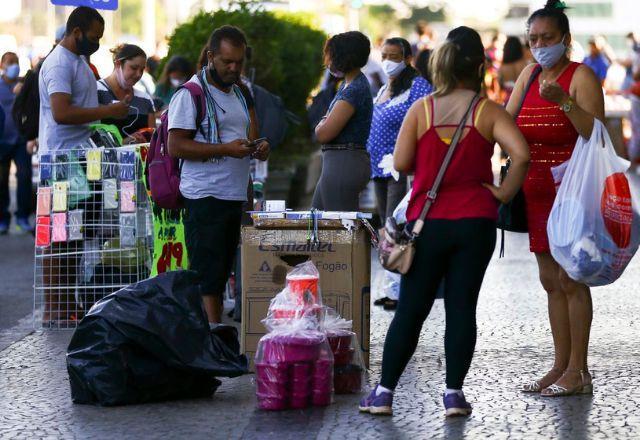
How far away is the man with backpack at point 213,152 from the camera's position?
7.12 metres

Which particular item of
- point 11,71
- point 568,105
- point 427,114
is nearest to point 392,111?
point 568,105

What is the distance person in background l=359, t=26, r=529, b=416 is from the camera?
5859 millimetres

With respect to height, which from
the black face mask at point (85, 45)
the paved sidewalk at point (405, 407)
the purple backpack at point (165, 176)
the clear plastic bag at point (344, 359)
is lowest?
the paved sidewalk at point (405, 407)

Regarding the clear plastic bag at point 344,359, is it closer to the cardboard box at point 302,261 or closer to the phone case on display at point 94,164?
the cardboard box at point 302,261

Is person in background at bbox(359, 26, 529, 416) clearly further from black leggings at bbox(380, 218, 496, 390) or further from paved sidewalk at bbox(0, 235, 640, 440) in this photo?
paved sidewalk at bbox(0, 235, 640, 440)

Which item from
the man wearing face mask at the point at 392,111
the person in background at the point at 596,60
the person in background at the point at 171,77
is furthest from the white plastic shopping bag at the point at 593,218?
the person in background at the point at 596,60

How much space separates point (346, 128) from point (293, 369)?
84.7 inches

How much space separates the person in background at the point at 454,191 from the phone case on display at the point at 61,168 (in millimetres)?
3334

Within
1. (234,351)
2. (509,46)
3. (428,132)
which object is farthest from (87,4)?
(509,46)

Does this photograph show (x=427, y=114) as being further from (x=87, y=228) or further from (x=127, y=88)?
(x=127, y=88)

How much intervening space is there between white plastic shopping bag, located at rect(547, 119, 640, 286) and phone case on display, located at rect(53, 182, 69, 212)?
353cm

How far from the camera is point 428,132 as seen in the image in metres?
5.88

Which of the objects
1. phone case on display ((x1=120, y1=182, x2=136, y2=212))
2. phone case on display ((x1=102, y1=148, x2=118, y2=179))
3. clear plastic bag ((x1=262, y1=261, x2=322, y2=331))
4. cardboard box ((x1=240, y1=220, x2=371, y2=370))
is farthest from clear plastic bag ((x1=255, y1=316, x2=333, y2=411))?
phone case on display ((x1=102, y1=148, x2=118, y2=179))

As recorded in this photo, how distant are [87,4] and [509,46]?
9776 mm
